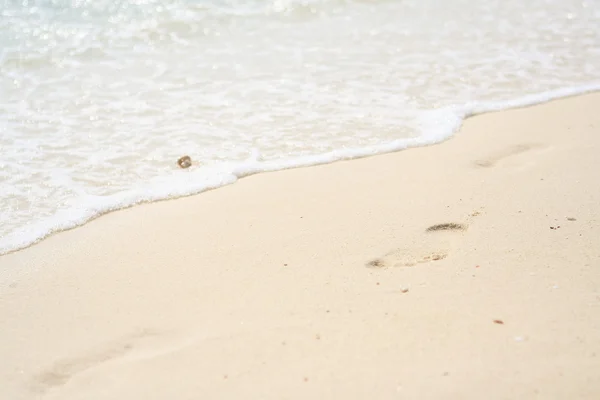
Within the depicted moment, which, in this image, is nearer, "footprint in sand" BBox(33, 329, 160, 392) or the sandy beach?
the sandy beach

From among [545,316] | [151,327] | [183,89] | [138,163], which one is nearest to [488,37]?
[183,89]

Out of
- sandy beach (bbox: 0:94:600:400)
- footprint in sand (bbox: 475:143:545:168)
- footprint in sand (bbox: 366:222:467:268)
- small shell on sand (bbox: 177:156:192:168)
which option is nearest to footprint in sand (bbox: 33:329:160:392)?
sandy beach (bbox: 0:94:600:400)

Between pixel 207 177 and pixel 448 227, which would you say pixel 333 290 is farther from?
pixel 207 177

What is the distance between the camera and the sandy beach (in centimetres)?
201

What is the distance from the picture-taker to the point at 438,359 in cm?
202

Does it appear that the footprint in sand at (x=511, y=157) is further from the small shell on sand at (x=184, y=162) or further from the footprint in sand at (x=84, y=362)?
the footprint in sand at (x=84, y=362)

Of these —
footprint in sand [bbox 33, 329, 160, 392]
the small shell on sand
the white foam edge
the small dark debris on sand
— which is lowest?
footprint in sand [bbox 33, 329, 160, 392]

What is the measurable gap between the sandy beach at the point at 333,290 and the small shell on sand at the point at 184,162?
361mm

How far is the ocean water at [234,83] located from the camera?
11.6 feet

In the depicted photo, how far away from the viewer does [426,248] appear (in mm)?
2654

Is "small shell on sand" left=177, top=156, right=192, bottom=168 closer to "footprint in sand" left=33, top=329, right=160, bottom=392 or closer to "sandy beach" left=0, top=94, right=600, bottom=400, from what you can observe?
"sandy beach" left=0, top=94, right=600, bottom=400

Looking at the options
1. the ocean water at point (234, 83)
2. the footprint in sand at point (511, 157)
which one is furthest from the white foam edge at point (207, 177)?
the footprint in sand at point (511, 157)

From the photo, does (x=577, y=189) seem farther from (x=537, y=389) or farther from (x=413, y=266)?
(x=537, y=389)

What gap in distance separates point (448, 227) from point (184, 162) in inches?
59.4
